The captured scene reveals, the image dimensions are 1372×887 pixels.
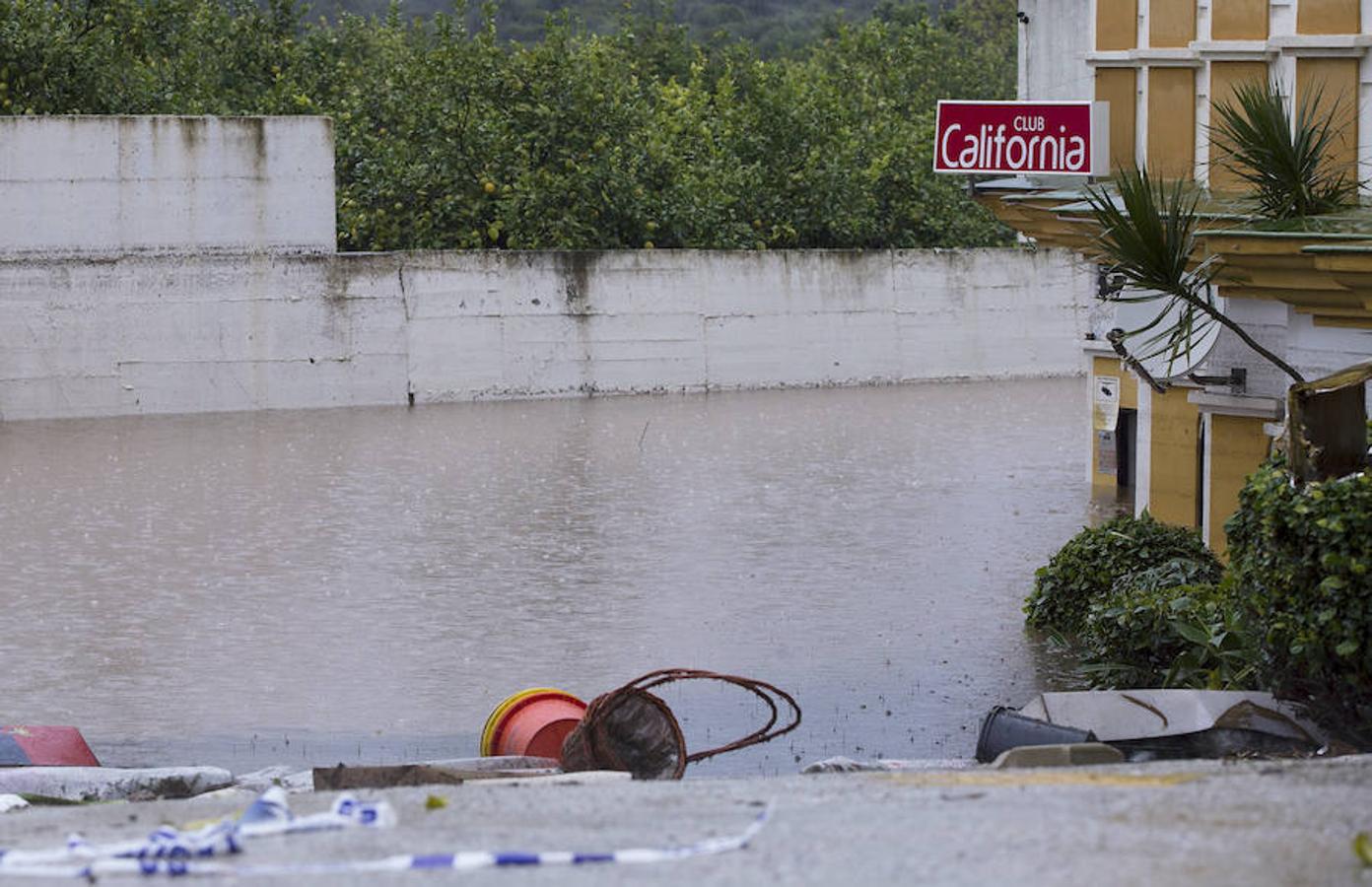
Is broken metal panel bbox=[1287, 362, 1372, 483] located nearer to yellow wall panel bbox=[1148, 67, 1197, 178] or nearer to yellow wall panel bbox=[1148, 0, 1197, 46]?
yellow wall panel bbox=[1148, 67, 1197, 178]

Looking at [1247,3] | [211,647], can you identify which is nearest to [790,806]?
[211,647]

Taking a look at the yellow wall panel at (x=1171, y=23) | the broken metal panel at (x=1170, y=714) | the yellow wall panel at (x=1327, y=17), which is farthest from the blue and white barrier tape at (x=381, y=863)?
the yellow wall panel at (x=1171, y=23)

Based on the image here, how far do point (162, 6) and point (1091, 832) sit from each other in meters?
33.8

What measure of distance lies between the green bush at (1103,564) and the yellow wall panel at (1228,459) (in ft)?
2.53

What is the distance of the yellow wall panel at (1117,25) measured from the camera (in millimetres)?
15781

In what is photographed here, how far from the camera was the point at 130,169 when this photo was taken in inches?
1120

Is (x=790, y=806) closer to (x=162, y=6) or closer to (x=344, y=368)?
(x=344, y=368)

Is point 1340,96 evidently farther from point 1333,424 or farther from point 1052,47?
point 1052,47

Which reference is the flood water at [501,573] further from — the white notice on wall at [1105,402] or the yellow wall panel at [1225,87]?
the yellow wall panel at [1225,87]

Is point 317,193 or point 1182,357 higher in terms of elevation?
point 317,193

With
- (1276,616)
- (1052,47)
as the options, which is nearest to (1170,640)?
(1276,616)

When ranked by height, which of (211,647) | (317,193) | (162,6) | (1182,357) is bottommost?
(211,647)

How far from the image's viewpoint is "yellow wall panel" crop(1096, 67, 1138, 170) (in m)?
15.7

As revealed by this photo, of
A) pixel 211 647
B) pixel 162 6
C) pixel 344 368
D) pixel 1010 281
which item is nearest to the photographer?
pixel 211 647
